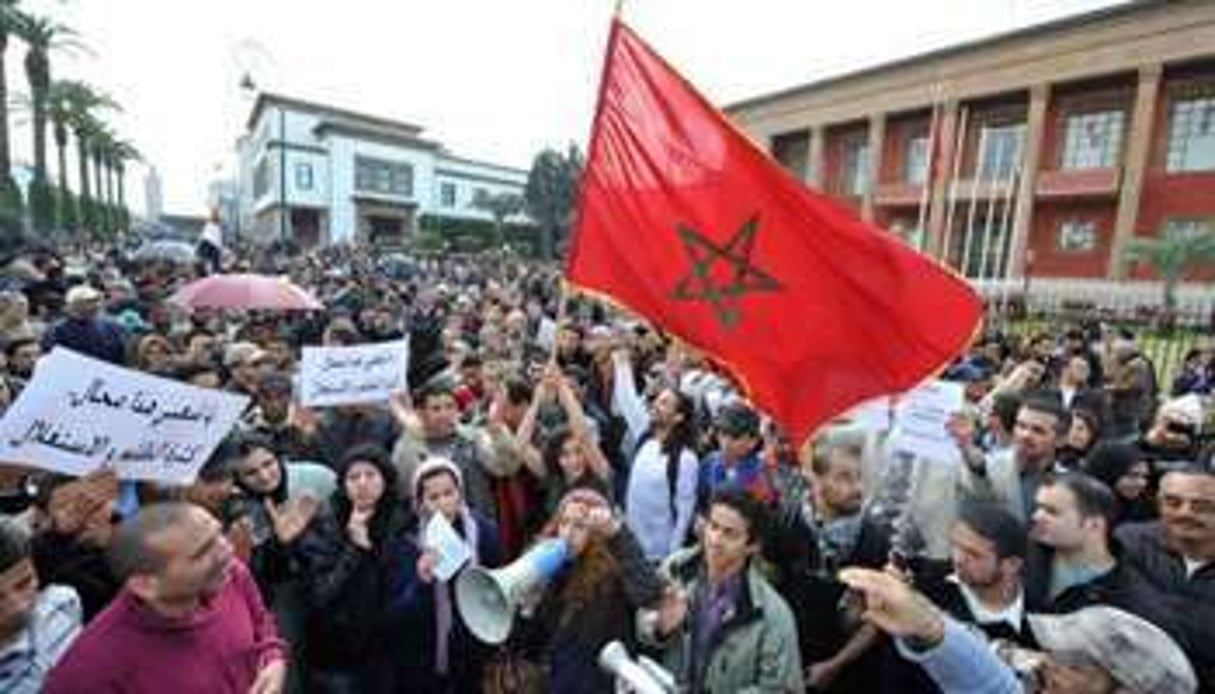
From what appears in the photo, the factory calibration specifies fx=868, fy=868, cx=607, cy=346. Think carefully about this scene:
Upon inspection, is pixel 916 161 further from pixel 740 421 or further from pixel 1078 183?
pixel 740 421

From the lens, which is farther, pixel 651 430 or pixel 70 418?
pixel 651 430

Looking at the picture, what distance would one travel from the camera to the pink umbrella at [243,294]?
8836 millimetres

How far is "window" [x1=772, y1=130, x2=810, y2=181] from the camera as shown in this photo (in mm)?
49375

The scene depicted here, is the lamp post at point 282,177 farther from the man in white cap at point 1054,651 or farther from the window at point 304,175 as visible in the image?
the man in white cap at point 1054,651

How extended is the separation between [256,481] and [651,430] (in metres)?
2.33

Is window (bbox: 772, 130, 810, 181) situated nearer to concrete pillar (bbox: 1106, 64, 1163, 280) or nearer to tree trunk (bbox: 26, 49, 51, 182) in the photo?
concrete pillar (bbox: 1106, 64, 1163, 280)

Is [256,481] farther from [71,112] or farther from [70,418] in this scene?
[71,112]

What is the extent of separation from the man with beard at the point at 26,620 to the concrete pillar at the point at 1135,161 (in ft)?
117

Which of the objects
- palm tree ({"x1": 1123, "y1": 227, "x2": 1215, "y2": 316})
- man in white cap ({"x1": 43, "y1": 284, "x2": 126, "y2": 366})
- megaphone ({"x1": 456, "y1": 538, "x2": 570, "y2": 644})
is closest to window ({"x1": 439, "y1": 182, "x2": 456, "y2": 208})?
palm tree ({"x1": 1123, "y1": 227, "x2": 1215, "y2": 316})

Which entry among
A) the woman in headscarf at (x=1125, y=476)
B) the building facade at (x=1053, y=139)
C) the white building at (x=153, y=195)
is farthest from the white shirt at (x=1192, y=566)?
the white building at (x=153, y=195)

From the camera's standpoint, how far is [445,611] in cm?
368

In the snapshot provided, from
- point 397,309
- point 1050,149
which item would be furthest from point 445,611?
point 1050,149

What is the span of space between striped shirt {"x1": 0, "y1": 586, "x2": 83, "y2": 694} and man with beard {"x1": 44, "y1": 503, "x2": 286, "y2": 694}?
0.16 m

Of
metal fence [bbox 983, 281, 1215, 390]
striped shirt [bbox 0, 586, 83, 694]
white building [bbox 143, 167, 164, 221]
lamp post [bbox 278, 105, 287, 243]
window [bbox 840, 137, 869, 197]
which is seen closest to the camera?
striped shirt [bbox 0, 586, 83, 694]
